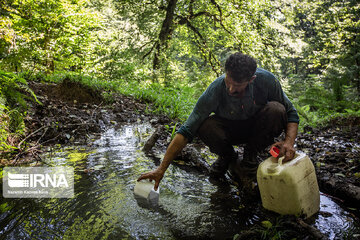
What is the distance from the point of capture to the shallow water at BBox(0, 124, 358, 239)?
69.0 inches

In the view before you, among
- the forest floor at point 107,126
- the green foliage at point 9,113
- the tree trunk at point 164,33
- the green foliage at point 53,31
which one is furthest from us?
the tree trunk at point 164,33

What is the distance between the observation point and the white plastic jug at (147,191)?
209cm

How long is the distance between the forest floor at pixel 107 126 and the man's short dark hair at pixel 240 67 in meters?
1.36

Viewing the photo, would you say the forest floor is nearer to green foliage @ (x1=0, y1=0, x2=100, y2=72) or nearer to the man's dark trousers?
the man's dark trousers

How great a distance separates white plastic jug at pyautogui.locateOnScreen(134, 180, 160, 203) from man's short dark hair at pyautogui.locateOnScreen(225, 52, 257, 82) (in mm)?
1209

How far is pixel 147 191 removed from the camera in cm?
210

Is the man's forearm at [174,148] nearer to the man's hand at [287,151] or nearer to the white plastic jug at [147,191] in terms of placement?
the white plastic jug at [147,191]

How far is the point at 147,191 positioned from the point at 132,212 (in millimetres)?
200

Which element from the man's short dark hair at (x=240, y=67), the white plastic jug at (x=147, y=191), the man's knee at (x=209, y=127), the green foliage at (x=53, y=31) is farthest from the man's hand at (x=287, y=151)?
the green foliage at (x=53, y=31)

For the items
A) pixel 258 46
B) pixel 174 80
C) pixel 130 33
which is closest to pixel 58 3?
pixel 130 33

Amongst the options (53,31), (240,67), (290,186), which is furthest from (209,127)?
(53,31)

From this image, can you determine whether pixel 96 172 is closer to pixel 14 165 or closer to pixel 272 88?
pixel 14 165

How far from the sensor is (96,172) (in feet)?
9.22

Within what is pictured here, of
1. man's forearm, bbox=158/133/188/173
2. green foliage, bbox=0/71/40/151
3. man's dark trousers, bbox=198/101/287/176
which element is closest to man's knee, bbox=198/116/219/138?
→ man's dark trousers, bbox=198/101/287/176
